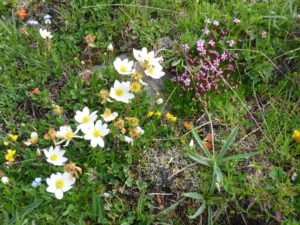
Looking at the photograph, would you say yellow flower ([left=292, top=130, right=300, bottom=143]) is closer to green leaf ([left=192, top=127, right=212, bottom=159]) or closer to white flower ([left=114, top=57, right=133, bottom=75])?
green leaf ([left=192, top=127, right=212, bottom=159])

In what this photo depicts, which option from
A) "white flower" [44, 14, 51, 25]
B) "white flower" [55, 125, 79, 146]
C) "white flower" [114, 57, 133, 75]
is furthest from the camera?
"white flower" [44, 14, 51, 25]

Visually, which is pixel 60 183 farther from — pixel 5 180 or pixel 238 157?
pixel 238 157

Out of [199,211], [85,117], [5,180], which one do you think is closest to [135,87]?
[85,117]

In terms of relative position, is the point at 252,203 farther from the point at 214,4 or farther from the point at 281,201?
the point at 214,4

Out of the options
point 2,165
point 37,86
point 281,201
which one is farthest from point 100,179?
point 281,201

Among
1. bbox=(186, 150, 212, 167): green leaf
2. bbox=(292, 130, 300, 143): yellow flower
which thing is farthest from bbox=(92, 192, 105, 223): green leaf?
bbox=(292, 130, 300, 143): yellow flower
